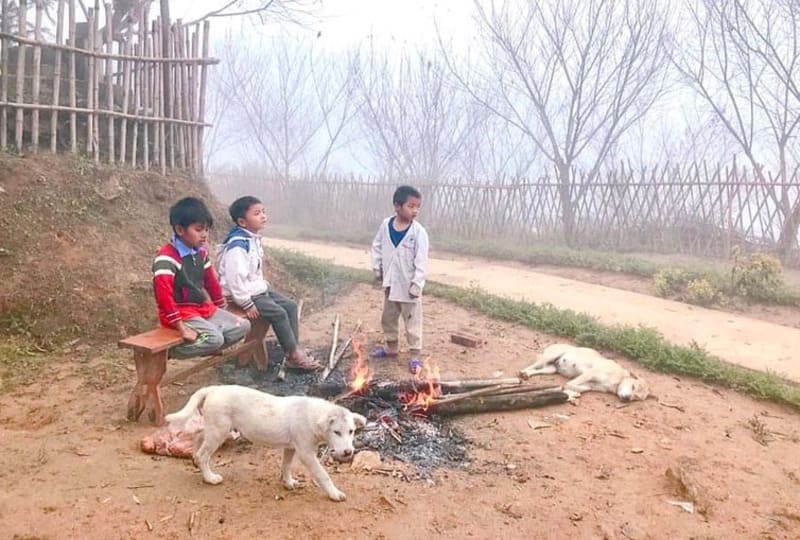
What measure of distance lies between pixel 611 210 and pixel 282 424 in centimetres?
1111

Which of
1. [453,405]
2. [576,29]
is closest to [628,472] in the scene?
[453,405]

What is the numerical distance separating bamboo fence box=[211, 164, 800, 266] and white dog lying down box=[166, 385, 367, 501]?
10.5 meters

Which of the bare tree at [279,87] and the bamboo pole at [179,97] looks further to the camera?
the bare tree at [279,87]

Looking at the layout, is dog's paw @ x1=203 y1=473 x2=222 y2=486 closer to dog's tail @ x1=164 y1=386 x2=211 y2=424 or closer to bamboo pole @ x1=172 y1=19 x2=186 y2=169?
dog's tail @ x1=164 y1=386 x2=211 y2=424

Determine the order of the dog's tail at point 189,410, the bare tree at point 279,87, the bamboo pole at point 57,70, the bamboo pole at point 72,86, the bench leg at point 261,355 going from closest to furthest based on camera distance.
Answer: the dog's tail at point 189,410
the bench leg at point 261,355
the bamboo pole at point 57,70
the bamboo pole at point 72,86
the bare tree at point 279,87

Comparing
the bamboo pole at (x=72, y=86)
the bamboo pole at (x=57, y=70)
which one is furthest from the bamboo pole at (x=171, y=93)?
the bamboo pole at (x=57, y=70)

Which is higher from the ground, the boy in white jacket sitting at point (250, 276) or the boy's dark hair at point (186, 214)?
the boy's dark hair at point (186, 214)

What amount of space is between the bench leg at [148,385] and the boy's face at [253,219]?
1212 millimetres

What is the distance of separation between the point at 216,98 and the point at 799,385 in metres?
26.1

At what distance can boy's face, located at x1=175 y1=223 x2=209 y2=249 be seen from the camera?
4.00 meters

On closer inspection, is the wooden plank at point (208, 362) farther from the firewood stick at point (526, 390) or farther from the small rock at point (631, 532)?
the small rock at point (631, 532)

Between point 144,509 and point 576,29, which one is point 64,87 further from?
point 576,29

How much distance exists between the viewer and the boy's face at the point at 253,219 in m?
4.47

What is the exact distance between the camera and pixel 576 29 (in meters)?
13.6
